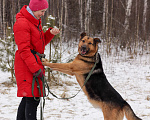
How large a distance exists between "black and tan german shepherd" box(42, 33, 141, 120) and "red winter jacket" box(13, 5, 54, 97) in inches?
11.3

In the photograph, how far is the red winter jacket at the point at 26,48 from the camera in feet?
6.91

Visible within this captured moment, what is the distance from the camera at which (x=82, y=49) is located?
2.83 metres

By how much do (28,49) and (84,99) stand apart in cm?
351

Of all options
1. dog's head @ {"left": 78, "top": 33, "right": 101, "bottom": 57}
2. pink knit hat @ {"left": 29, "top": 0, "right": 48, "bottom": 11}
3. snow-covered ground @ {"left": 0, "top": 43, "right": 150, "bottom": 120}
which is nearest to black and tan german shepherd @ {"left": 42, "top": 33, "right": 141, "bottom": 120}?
dog's head @ {"left": 78, "top": 33, "right": 101, "bottom": 57}

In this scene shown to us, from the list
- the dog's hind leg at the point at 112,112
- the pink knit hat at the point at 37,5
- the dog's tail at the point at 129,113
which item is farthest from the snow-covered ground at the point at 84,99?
the pink knit hat at the point at 37,5

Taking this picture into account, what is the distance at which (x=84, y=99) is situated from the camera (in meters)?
5.22

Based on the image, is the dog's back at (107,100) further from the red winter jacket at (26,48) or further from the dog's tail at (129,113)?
the red winter jacket at (26,48)

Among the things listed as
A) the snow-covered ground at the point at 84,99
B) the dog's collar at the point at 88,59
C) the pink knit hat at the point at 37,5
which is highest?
the pink knit hat at the point at 37,5

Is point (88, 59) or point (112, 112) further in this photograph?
point (88, 59)

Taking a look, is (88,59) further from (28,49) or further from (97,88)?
(28,49)

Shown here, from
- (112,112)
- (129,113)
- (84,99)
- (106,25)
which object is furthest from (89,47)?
(106,25)

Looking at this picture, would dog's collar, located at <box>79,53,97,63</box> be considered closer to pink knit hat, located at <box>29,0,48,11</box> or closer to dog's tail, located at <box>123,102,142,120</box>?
dog's tail, located at <box>123,102,142,120</box>

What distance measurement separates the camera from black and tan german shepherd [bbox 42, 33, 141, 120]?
2.46m

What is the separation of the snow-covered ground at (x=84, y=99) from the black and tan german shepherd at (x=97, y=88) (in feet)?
0.77
